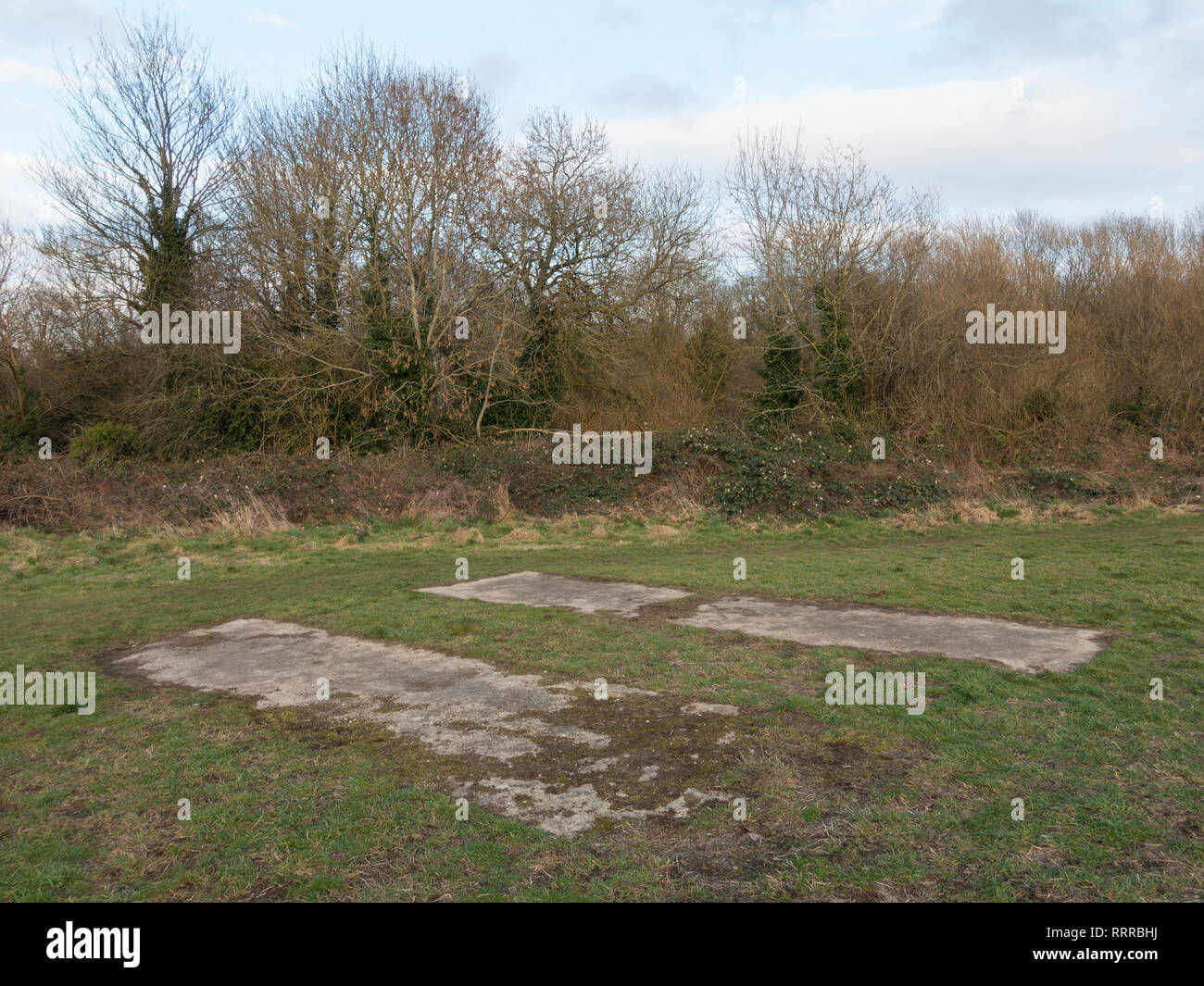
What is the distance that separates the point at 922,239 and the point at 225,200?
18673 mm

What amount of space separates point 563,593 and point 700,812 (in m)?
6.54

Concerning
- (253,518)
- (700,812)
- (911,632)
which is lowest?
(700,812)

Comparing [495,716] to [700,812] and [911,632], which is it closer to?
[700,812]

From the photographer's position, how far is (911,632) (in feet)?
27.3

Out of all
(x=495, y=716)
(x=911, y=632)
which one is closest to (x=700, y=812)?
(x=495, y=716)

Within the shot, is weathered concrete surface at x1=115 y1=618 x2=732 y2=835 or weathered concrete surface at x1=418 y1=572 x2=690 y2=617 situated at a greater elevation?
weathered concrete surface at x1=418 y1=572 x2=690 y2=617

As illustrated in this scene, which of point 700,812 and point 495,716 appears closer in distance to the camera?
point 700,812

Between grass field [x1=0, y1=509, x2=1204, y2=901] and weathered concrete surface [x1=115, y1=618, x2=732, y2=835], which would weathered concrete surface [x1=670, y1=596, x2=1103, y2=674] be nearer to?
grass field [x1=0, y1=509, x2=1204, y2=901]

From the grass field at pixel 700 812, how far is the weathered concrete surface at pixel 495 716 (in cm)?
23

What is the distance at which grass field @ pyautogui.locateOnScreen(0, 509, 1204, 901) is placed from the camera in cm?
381

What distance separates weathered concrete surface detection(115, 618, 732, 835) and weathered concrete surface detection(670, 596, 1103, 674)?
8.05 feet

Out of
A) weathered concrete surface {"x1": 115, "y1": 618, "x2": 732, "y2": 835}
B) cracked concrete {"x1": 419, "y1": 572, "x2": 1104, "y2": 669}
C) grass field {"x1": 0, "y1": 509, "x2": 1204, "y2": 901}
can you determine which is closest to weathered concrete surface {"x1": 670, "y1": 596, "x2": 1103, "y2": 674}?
cracked concrete {"x1": 419, "y1": 572, "x2": 1104, "y2": 669}

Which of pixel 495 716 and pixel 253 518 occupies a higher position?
pixel 253 518

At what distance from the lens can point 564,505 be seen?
1816 centimetres
